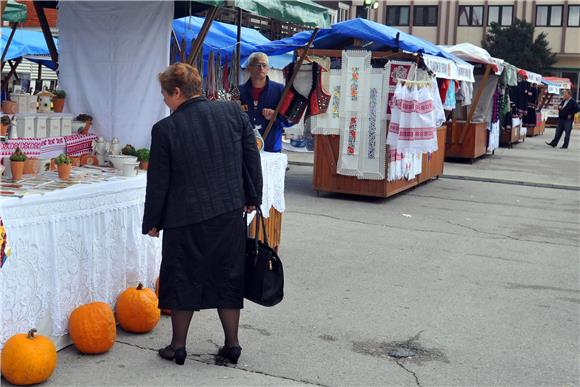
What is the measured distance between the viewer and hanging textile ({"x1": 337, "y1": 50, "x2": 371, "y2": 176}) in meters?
10.9

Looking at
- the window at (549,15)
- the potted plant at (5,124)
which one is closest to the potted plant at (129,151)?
the potted plant at (5,124)

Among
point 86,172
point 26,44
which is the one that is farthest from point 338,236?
point 26,44

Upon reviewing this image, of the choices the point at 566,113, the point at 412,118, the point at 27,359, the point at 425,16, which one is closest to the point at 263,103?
the point at 412,118

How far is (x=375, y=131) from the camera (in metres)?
11.0

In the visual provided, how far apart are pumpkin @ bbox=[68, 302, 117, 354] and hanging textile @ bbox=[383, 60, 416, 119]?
6.98m

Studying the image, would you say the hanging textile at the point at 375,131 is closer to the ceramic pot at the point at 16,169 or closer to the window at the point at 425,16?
the ceramic pot at the point at 16,169

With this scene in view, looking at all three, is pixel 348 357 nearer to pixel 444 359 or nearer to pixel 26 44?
pixel 444 359

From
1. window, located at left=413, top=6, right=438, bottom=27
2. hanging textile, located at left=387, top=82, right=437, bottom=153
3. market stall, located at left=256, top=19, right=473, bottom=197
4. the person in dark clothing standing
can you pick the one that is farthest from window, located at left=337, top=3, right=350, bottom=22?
hanging textile, located at left=387, top=82, right=437, bottom=153

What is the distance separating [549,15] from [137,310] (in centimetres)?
5888

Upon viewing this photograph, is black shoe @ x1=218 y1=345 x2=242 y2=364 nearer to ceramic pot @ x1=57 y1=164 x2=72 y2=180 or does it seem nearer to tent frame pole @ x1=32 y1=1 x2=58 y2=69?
ceramic pot @ x1=57 y1=164 x2=72 y2=180

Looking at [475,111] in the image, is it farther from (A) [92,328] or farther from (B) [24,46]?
(A) [92,328]

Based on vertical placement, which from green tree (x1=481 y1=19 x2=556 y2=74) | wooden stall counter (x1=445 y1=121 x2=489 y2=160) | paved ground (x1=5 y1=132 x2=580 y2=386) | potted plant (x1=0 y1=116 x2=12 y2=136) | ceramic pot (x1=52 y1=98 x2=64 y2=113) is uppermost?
green tree (x1=481 y1=19 x2=556 y2=74)

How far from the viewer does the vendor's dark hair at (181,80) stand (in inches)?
173

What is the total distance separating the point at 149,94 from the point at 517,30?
50.8 metres
